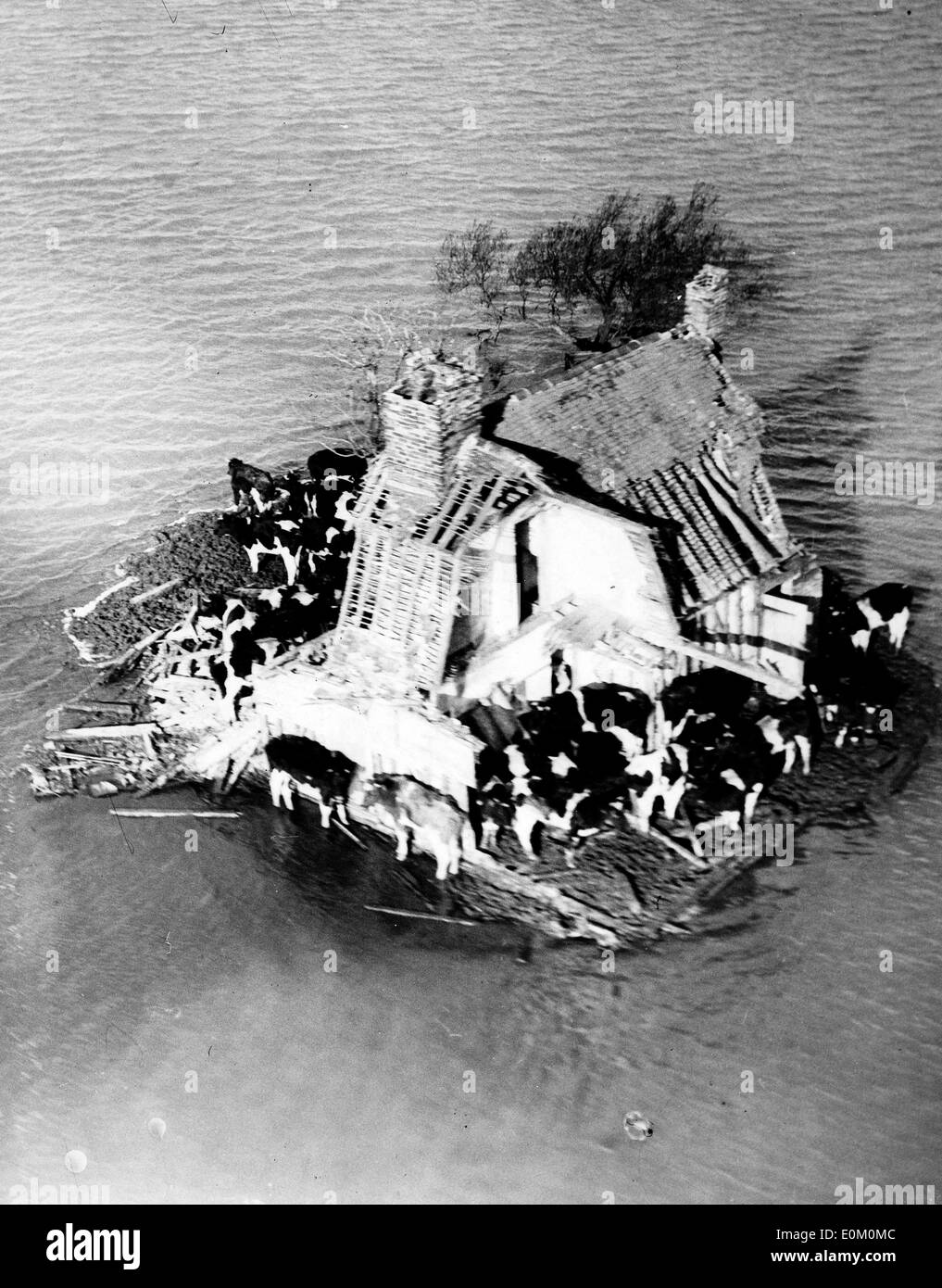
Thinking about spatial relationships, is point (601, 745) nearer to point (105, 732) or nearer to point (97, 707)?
point (105, 732)

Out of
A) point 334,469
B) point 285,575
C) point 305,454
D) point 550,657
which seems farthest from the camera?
point 305,454

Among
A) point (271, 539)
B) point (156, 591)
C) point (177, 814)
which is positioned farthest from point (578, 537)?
point (156, 591)

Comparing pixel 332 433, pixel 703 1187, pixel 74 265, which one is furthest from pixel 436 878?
pixel 74 265

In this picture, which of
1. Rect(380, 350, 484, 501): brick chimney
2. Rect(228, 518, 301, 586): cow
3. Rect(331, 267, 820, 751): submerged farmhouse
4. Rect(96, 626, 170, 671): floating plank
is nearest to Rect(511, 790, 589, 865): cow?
Rect(331, 267, 820, 751): submerged farmhouse

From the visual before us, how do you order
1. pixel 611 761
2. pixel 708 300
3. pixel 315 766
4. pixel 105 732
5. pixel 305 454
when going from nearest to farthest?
pixel 611 761 → pixel 315 766 → pixel 708 300 → pixel 105 732 → pixel 305 454

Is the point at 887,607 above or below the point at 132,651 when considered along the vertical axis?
above
